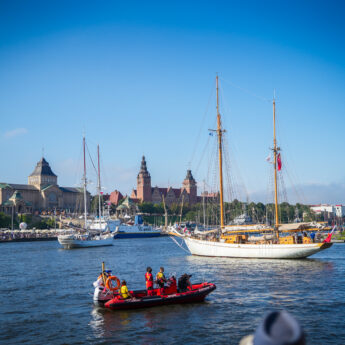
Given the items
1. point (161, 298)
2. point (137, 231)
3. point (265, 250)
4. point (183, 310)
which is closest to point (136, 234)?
point (137, 231)

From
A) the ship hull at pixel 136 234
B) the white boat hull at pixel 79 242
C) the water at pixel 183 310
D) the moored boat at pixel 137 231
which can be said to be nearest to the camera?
the water at pixel 183 310

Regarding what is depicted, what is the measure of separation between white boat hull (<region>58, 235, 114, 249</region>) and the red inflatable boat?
6467cm

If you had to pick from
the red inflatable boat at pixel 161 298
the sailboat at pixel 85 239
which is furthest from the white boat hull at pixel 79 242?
the red inflatable boat at pixel 161 298

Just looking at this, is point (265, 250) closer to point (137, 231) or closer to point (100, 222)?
point (100, 222)

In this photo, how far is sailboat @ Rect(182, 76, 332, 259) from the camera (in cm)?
5253

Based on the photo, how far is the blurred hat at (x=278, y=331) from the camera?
3051 mm

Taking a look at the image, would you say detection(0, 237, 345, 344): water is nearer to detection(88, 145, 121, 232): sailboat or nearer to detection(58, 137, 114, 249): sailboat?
detection(58, 137, 114, 249): sailboat

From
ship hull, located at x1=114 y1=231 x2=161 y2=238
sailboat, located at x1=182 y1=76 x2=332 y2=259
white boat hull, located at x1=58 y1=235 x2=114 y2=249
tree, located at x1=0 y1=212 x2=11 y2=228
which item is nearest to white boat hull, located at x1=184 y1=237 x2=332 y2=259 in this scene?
sailboat, located at x1=182 y1=76 x2=332 y2=259

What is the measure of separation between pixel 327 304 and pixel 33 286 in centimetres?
2433

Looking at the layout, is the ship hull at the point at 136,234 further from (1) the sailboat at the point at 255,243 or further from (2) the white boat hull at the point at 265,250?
(2) the white boat hull at the point at 265,250

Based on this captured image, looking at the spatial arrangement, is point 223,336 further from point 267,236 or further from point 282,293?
point 267,236

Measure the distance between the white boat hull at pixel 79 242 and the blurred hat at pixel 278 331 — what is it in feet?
296

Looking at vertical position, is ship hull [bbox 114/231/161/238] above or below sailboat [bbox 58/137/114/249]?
below

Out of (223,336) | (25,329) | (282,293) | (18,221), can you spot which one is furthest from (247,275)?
(18,221)
